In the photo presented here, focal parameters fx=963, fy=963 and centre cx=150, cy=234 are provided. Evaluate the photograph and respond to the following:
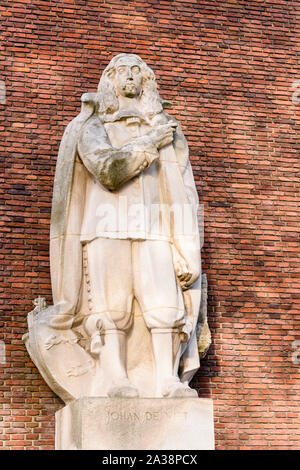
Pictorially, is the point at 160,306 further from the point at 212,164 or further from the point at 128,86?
the point at 212,164

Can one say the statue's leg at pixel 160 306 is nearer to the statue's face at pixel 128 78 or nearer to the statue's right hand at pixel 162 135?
the statue's right hand at pixel 162 135

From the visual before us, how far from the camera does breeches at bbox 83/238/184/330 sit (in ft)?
26.8

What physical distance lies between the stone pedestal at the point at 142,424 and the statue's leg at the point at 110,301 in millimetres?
413

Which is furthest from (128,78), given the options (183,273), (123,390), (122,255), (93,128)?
(123,390)

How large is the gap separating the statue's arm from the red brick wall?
5.57 feet

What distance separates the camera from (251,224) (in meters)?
10.6

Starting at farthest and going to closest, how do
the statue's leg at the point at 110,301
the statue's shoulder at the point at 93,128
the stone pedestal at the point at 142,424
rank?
1. the statue's shoulder at the point at 93,128
2. the statue's leg at the point at 110,301
3. the stone pedestal at the point at 142,424

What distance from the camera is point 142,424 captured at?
7617 mm

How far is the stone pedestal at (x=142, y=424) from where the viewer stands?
24.7 feet

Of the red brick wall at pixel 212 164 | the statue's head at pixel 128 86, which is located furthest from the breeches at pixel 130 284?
the red brick wall at pixel 212 164

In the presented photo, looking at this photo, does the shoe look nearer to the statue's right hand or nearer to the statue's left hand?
the statue's left hand

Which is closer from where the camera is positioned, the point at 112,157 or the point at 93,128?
the point at 112,157

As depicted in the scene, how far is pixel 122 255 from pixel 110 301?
411 mm

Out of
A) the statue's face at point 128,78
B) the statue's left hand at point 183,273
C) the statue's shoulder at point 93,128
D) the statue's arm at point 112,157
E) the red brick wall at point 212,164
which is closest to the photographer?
the statue's arm at point 112,157
